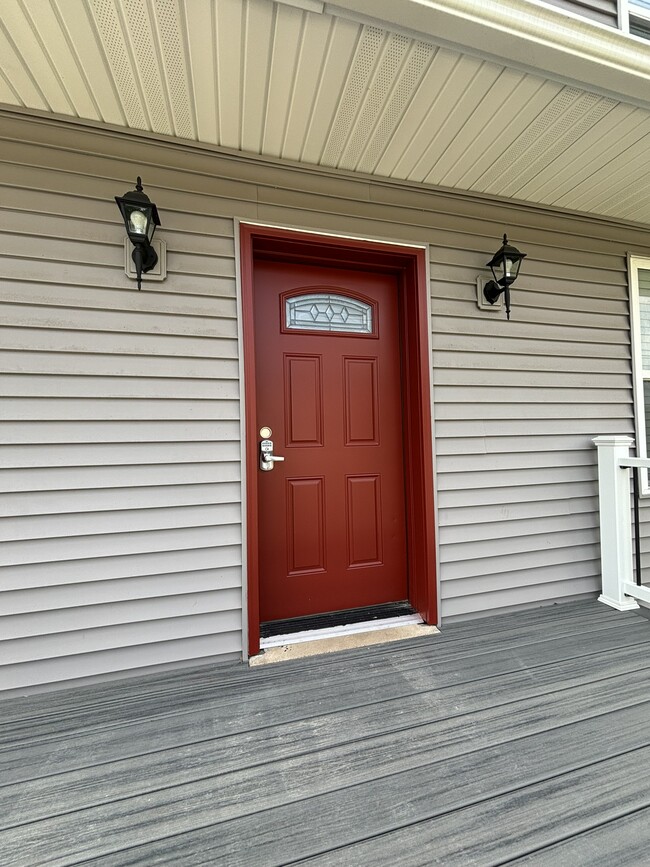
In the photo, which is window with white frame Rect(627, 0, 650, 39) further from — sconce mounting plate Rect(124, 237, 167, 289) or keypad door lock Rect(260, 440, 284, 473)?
keypad door lock Rect(260, 440, 284, 473)

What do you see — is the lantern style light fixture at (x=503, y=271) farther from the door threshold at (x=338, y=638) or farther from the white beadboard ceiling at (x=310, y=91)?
the door threshold at (x=338, y=638)

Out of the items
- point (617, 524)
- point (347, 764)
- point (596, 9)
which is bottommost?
point (347, 764)

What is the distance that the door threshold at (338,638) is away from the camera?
6.12 feet

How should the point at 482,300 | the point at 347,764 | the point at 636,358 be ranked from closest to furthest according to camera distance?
1. the point at 347,764
2. the point at 482,300
3. the point at 636,358

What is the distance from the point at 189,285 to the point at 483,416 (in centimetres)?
174

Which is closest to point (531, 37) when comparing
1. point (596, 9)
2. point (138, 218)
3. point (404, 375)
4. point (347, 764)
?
point (596, 9)

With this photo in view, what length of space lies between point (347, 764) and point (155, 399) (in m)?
1.59

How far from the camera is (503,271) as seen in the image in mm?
2133

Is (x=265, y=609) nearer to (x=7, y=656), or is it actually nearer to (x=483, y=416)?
(x=7, y=656)

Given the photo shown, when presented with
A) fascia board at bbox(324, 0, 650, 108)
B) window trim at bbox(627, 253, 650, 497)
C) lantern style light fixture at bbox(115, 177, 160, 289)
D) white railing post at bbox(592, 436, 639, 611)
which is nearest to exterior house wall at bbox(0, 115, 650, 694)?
lantern style light fixture at bbox(115, 177, 160, 289)

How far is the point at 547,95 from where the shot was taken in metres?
1.54

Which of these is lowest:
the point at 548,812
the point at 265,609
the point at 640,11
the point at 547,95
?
the point at 548,812

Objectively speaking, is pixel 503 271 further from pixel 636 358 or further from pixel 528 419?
pixel 636 358

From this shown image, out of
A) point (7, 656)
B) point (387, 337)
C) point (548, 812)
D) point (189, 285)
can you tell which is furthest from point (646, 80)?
point (7, 656)
